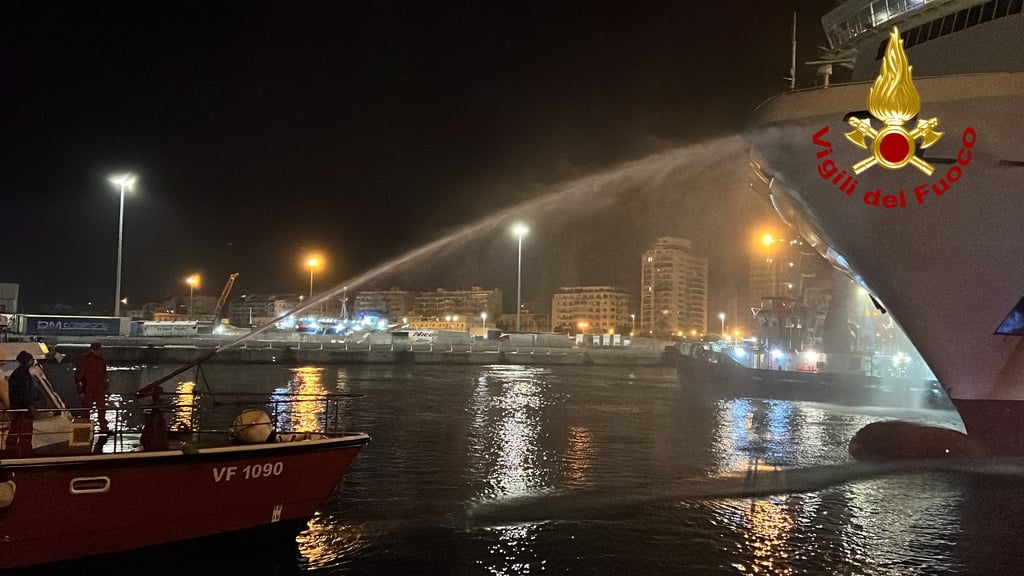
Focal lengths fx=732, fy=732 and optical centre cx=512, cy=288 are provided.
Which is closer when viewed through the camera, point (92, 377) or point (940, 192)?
point (92, 377)

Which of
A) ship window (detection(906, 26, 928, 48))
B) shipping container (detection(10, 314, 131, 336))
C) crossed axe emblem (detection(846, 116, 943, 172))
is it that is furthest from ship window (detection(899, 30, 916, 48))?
shipping container (detection(10, 314, 131, 336))

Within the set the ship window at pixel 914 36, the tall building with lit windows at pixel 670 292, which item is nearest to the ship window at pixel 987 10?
the ship window at pixel 914 36

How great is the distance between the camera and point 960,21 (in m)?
16.9

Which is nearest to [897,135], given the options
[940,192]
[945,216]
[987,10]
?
[940,192]

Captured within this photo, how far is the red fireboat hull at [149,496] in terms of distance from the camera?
7.91 meters

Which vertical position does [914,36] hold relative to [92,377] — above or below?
above

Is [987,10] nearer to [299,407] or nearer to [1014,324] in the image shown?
[1014,324]

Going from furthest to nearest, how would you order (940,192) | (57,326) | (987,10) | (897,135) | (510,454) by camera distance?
1. (57,326)
2. (987,10)
3. (510,454)
4. (897,135)
5. (940,192)

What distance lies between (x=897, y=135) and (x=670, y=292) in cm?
15882

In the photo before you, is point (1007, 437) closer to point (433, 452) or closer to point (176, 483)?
point (433, 452)

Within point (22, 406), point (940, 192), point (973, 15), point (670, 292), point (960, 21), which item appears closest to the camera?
point (22, 406)

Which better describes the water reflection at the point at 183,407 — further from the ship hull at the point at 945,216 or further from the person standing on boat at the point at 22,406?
the ship hull at the point at 945,216

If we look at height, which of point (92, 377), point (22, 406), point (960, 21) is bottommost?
point (22, 406)

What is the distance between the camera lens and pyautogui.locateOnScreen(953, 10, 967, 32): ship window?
1677 cm
